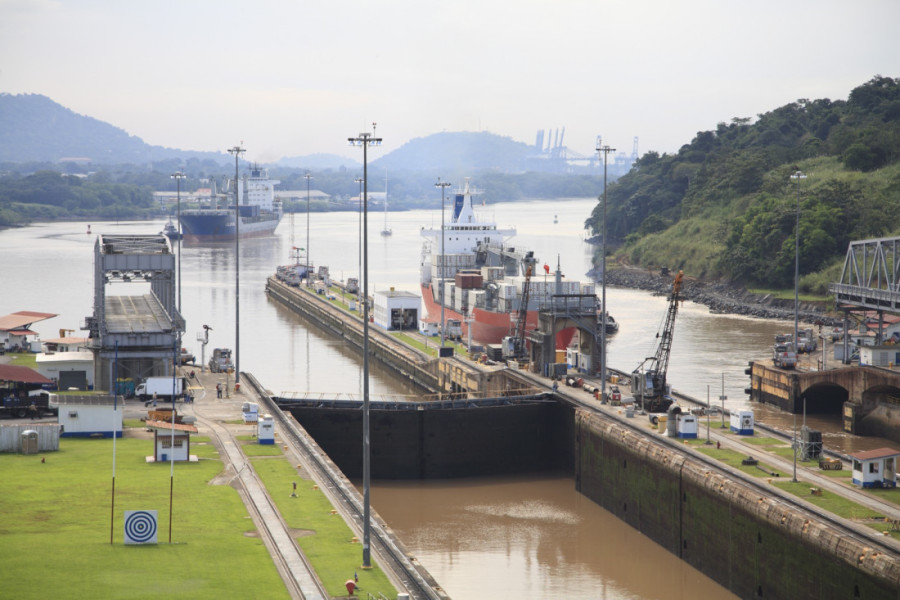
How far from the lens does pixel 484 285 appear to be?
8706 cm

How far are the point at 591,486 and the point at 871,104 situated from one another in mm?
133458

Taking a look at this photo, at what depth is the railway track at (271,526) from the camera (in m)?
29.0

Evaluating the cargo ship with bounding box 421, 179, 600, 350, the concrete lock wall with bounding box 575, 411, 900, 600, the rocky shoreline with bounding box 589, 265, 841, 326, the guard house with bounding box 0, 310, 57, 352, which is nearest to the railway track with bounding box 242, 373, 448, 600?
the concrete lock wall with bounding box 575, 411, 900, 600

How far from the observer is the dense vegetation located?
114 meters

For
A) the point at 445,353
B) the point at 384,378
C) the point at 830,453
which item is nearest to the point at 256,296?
the point at 384,378

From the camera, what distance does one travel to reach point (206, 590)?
1127 inches

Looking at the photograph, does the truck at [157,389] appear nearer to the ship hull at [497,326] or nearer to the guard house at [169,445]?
the guard house at [169,445]

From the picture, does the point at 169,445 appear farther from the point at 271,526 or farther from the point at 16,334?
the point at 16,334

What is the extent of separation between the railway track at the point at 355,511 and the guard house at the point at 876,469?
52.1 ft

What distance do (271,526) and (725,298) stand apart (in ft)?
298

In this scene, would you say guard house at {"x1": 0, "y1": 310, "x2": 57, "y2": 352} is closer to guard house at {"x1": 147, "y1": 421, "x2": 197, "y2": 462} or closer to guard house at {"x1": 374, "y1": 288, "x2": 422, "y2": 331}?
guard house at {"x1": 374, "y1": 288, "x2": 422, "y2": 331}

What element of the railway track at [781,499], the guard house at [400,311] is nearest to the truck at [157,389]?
the railway track at [781,499]

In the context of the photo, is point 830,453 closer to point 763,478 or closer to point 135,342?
point 763,478

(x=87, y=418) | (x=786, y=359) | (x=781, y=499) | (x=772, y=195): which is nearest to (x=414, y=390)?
(x=786, y=359)
